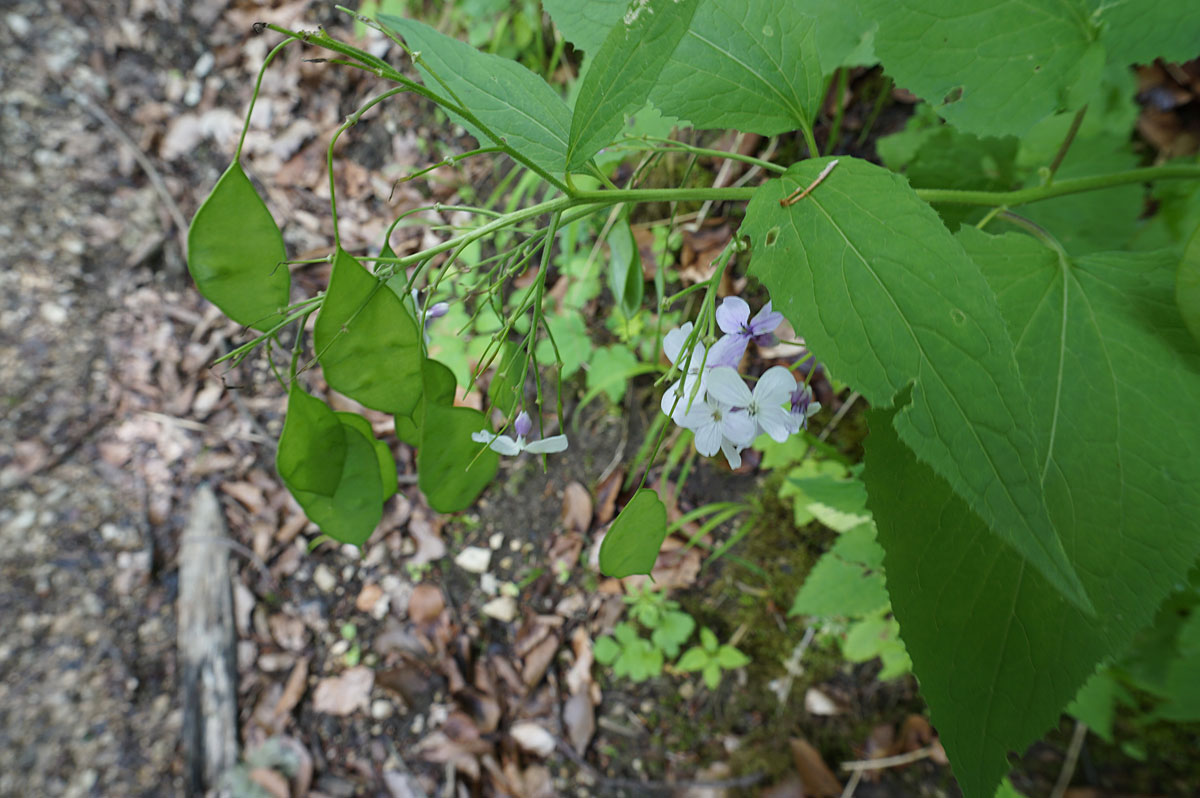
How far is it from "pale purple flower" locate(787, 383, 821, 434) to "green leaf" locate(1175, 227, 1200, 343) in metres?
0.51

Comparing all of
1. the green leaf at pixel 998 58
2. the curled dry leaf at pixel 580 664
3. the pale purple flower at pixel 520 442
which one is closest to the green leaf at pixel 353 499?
the pale purple flower at pixel 520 442

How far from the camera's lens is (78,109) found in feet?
13.7

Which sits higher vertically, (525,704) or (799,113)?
(799,113)

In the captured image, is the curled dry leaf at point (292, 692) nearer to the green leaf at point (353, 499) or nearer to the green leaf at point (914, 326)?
the green leaf at point (353, 499)

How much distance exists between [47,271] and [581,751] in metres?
3.93

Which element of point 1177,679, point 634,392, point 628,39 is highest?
point 628,39

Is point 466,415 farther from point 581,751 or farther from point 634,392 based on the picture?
point 581,751

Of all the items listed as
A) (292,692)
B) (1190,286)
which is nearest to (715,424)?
(1190,286)

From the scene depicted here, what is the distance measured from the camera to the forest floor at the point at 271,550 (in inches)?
98.0

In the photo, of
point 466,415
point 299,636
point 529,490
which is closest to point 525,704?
point 529,490

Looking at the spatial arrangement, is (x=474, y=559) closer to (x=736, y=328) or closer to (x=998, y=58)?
(x=736, y=328)

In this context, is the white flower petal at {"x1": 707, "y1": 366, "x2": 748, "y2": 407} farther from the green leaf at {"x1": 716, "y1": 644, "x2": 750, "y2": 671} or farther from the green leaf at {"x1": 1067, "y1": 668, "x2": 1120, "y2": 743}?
the green leaf at {"x1": 716, "y1": 644, "x2": 750, "y2": 671}

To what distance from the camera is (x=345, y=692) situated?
3.02 metres

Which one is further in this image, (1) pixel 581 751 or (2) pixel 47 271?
(2) pixel 47 271
